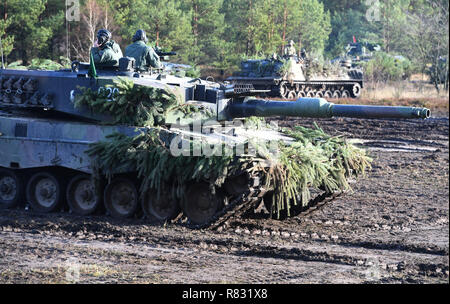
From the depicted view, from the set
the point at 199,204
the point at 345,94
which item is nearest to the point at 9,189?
the point at 199,204

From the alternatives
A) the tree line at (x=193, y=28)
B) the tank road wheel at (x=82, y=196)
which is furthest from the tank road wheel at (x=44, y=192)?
the tree line at (x=193, y=28)

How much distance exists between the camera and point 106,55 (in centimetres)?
1245

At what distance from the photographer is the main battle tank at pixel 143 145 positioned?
418 inches

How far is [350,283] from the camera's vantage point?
8.09 m

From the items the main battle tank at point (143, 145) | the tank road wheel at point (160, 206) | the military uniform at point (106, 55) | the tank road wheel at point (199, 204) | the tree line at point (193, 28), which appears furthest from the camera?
the tree line at point (193, 28)

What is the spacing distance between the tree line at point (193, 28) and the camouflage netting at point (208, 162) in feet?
16.8

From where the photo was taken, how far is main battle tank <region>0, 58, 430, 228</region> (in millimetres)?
10617

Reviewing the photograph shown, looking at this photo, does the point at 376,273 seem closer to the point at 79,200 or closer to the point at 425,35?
the point at 79,200

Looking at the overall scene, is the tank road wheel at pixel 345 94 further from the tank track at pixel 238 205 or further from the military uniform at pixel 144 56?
the tank track at pixel 238 205

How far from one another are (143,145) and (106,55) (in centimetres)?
216

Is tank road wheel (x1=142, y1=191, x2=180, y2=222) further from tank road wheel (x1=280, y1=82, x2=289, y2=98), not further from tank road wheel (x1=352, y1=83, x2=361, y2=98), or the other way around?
tank road wheel (x1=352, y1=83, x2=361, y2=98)

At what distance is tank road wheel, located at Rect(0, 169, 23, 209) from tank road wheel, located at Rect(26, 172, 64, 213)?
22 centimetres

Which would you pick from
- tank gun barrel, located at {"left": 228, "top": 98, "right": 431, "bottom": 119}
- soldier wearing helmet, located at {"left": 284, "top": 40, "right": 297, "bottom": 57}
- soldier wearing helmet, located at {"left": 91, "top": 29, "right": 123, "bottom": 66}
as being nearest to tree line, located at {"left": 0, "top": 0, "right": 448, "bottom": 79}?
soldier wearing helmet, located at {"left": 284, "top": 40, "right": 297, "bottom": 57}

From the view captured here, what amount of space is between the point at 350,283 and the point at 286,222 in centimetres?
399
